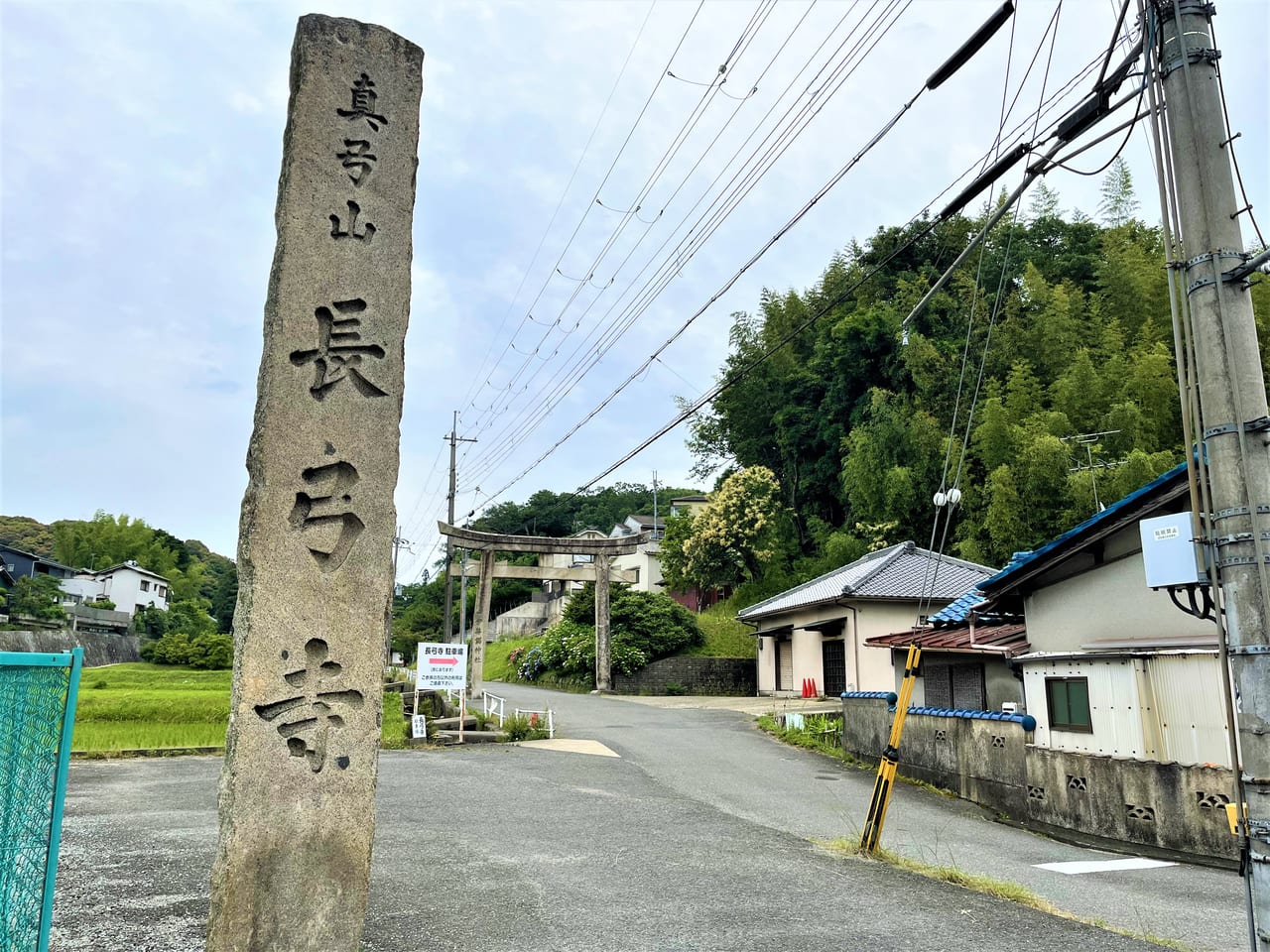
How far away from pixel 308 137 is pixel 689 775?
942 centimetres

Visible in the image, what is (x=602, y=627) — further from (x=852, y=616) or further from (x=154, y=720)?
(x=154, y=720)

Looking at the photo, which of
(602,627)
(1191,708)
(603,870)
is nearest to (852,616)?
(602,627)

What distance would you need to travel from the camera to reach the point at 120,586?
51.1 metres

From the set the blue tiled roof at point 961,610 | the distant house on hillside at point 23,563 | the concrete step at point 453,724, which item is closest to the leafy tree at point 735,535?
the blue tiled roof at point 961,610

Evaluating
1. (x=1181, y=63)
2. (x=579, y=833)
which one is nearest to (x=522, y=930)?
(x=579, y=833)

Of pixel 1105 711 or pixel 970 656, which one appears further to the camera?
pixel 970 656

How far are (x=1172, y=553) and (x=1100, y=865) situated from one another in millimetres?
4283

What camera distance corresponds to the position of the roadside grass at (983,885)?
5.18m

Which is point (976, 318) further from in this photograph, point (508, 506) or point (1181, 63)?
point (508, 506)

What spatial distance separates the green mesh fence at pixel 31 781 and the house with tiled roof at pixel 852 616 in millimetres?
17480

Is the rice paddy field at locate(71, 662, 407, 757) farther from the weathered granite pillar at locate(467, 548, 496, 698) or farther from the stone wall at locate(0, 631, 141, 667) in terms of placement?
the stone wall at locate(0, 631, 141, 667)

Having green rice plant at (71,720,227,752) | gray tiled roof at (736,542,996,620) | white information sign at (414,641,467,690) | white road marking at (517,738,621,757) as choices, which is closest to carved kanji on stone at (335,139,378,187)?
white information sign at (414,641,467,690)

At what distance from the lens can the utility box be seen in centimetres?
444

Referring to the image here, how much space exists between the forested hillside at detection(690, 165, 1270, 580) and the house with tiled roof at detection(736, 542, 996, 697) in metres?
1.40
